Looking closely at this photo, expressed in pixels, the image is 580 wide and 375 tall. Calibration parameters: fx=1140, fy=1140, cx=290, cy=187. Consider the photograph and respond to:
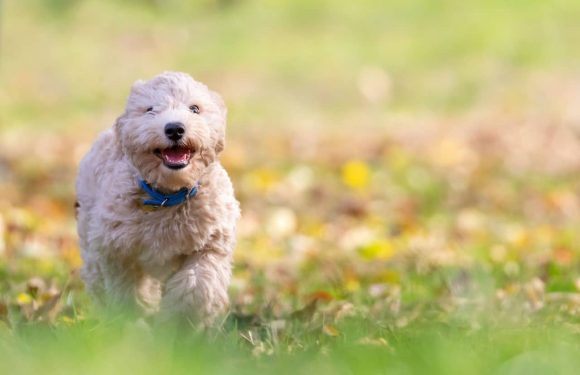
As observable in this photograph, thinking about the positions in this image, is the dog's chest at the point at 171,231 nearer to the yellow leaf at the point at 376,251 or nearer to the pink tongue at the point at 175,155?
the pink tongue at the point at 175,155

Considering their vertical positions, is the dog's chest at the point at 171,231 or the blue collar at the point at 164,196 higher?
the blue collar at the point at 164,196

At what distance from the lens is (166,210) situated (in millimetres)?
4449

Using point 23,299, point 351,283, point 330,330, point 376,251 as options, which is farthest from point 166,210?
point 376,251

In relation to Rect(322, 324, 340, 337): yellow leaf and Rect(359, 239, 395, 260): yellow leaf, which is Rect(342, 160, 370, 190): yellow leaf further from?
Rect(322, 324, 340, 337): yellow leaf

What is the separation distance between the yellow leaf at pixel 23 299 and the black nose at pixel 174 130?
45.1 inches

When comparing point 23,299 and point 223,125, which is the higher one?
point 223,125

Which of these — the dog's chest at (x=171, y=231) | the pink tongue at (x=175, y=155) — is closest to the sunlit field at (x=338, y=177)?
the dog's chest at (x=171, y=231)

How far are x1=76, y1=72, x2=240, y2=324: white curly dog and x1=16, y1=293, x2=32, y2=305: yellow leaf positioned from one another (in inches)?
11.7

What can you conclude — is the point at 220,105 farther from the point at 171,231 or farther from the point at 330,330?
the point at 330,330

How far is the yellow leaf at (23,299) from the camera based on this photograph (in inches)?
190

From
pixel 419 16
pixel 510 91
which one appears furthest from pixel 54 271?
pixel 419 16

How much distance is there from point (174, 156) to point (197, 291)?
540 mm

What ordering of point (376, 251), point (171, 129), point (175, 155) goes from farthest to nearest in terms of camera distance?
point (376, 251) → point (175, 155) → point (171, 129)

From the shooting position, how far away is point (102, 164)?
487cm
